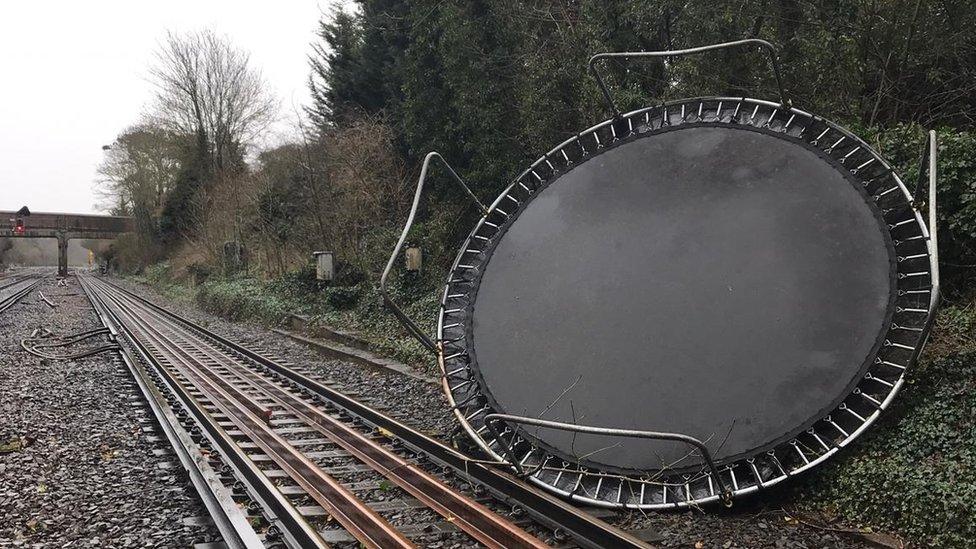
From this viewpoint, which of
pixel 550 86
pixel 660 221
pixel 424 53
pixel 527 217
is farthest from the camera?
pixel 424 53

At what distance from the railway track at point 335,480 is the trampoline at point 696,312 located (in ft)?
1.50

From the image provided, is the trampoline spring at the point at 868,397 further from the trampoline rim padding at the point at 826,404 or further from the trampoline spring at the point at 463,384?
the trampoline spring at the point at 463,384

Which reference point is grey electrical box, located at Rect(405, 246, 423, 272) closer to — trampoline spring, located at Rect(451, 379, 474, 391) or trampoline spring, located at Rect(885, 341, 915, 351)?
trampoline spring, located at Rect(451, 379, 474, 391)

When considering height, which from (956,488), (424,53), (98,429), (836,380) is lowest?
(98,429)

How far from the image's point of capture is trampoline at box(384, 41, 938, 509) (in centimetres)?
503

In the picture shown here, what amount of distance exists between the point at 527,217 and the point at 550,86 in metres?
7.14

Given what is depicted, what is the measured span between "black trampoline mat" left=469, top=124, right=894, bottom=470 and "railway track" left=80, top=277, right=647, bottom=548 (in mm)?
782

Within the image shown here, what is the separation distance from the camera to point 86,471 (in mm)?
7055

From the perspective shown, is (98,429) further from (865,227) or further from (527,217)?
(865,227)

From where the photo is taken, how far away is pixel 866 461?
492cm

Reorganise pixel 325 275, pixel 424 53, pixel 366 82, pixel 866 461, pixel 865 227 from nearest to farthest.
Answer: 1. pixel 866 461
2. pixel 865 227
3. pixel 424 53
4. pixel 325 275
5. pixel 366 82

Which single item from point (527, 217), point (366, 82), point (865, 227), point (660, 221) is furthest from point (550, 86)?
point (366, 82)

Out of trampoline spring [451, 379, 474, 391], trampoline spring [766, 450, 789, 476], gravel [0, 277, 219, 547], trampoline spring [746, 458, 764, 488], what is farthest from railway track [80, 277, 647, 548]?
trampoline spring [766, 450, 789, 476]

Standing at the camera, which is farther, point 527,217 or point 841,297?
point 527,217
